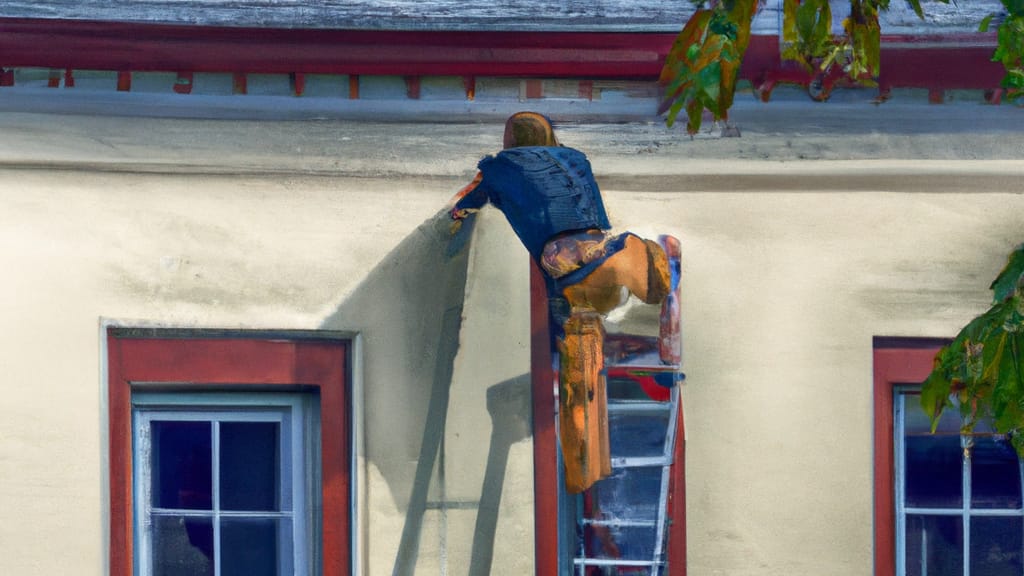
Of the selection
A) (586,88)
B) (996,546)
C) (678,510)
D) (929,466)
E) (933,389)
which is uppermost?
(586,88)

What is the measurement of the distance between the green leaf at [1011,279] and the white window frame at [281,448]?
87.6 inches

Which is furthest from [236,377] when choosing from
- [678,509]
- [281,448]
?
[678,509]

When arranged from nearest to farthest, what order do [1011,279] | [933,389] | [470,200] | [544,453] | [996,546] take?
[933,389] < [1011,279] < [470,200] < [544,453] < [996,546]

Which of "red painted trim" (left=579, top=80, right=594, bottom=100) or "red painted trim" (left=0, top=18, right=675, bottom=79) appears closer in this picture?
"red painted trim" (left=0, top=18, right=675, bottom=79)

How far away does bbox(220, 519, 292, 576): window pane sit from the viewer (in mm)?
5305

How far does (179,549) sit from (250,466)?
0.36m

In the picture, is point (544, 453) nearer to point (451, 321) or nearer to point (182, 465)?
point (451, 321)

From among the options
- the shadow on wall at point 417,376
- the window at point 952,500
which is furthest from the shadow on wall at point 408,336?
the window at point 952,500

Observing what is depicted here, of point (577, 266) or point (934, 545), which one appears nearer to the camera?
point (577, 266)

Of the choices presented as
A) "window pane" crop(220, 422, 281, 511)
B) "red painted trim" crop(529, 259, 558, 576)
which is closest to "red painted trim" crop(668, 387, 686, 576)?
"red painted trim" crop(529, 259, 558, 576)

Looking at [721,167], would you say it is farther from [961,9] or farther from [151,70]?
[151,70]

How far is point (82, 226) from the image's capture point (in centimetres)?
520

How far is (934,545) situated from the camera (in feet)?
17.7

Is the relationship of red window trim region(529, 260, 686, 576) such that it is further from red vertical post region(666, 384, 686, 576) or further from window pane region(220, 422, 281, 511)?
window pane region(220, 422, 281, 511)
